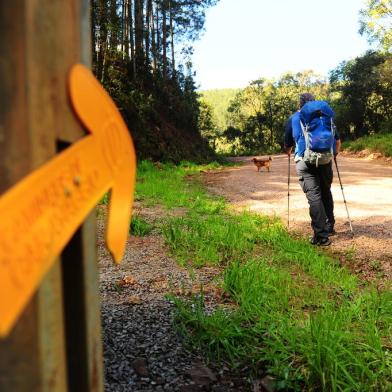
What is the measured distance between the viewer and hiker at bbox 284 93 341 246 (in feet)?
16.6

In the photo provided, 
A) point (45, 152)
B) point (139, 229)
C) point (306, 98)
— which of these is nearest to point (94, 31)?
point (306, 98)

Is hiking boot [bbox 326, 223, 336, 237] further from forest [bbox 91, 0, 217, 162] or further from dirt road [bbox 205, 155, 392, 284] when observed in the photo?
forest [bbox 91, 0, 217, 162]

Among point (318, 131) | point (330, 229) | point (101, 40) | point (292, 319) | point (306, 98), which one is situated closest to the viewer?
point (292, 319)

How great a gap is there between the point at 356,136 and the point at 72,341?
3012 centimetres

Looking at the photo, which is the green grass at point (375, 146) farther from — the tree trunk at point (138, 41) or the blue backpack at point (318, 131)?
the blue backpack at point (318, 131)

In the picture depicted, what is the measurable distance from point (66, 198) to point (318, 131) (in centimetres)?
460

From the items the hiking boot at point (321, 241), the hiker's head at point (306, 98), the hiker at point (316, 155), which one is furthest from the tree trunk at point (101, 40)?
the hiking boot at point (321, 241)

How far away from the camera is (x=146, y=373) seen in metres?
2.21

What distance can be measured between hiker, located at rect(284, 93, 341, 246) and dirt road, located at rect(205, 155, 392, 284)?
31 centimetres

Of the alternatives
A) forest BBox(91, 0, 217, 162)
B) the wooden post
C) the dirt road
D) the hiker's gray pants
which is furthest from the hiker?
forest BBox(91, 0, 217, 162)

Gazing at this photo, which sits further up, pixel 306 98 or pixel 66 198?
pixel 306 98

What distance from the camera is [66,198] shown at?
2.87ft

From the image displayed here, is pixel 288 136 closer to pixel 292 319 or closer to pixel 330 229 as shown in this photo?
pixel 330 229

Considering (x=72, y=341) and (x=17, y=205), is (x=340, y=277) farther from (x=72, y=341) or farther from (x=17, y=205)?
(x=17, y=205)
